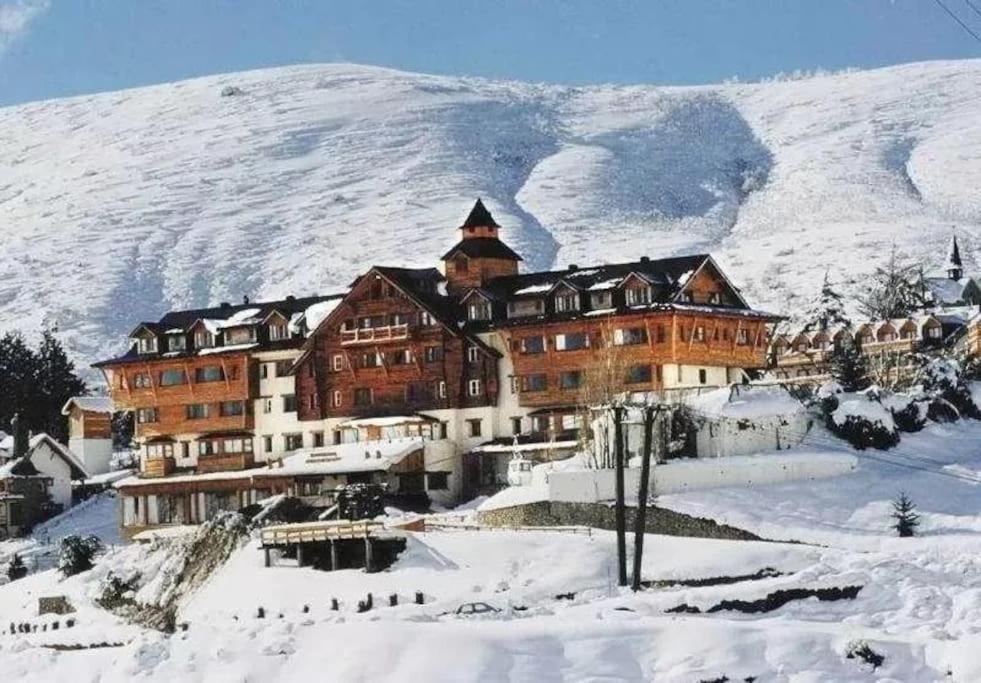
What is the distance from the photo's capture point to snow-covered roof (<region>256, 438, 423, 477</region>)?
8306cm

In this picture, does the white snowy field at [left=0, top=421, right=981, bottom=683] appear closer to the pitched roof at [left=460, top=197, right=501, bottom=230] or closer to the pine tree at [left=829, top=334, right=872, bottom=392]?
the pine tree at [left=829, top=334, right=872, bottom=392]

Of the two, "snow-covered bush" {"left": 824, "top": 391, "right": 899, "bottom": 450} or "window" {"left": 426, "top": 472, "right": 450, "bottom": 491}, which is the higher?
"snow-covered bush" {"left": 824, "top": 391, "right": 899, "bottom": 450}

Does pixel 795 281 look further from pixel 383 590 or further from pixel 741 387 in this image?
pixel 383 590

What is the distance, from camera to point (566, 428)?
8444 centimetres

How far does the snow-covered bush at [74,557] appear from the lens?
75.2m

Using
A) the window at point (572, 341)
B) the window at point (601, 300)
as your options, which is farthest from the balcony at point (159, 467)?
the window at point (601, 300)

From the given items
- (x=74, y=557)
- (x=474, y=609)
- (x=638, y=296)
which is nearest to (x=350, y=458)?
(x=74, y=557)

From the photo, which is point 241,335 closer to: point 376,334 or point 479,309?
point 376,334

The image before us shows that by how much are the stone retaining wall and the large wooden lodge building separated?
1003 centimetres

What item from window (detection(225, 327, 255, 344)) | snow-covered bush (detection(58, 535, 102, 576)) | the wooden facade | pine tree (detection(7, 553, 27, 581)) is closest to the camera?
snow-covered bush (detection(58, 535, 102, 576))

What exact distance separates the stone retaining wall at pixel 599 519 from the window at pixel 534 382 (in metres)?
15.8

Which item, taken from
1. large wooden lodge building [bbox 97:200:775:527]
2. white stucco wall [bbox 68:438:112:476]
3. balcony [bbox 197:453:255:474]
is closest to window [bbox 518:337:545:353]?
large wooden lodge building [bbox 97:200:775:527]

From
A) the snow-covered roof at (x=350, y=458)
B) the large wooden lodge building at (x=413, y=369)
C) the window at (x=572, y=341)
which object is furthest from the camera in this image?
the window at (x=572, y=341)

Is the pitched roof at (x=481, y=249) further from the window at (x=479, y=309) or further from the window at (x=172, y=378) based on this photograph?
the window at (x=172, y=378)
